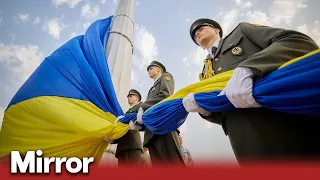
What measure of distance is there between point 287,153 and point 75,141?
2061mm

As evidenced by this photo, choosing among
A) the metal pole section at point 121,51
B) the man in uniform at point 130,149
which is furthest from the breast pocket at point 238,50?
the metal pole section at point 121,51

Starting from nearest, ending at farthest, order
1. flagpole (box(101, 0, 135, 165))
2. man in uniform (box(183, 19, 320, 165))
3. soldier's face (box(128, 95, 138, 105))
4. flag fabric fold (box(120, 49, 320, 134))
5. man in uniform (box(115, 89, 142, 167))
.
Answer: flag fabric fold (box(120, 49, 320, 134)) < man in uniform (box(183, 19, 320, 165)) < man in uniform (box(115, 89, 142, 167)) < soldier's face (box(128, 95, 138, 105)) < flagpole (box(101, 0, 135, 165))

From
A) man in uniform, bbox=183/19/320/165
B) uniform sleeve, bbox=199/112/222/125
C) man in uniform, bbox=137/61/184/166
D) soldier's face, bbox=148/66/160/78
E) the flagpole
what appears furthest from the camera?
the flagpole

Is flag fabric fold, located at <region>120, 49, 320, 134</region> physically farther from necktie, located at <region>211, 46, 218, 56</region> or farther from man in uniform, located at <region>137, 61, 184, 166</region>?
man in uniform, located at <region>137, 61, 184, 166</region>

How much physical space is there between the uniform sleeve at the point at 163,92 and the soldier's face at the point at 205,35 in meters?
0.83

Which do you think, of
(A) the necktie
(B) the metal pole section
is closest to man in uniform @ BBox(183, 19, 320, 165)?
(A) the necktie

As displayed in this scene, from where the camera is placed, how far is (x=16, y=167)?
1302mm

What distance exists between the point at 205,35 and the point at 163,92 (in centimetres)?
92

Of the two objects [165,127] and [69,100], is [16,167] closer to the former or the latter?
[165,127]

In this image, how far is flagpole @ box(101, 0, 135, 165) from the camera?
14.6 feet

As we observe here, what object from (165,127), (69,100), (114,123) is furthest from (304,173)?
(69,100)

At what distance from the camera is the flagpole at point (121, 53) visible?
4.46 metres

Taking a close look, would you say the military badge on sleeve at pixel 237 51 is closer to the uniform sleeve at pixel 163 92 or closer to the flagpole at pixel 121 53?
the uniform sleeve at pixel 163 92

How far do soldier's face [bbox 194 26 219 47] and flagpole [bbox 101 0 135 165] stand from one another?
8.09 ft
